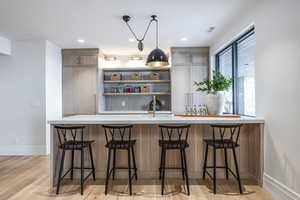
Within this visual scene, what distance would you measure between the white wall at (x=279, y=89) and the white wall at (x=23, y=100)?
13.9 feet

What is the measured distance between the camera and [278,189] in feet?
8.02

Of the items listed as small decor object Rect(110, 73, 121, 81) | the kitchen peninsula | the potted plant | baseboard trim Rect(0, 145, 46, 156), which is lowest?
baseboard trim Rect(0, 145, 46, 156)

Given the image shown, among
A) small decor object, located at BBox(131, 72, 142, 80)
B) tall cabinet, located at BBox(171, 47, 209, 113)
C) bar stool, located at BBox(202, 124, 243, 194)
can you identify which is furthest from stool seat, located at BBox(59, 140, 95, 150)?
small decor object, located at BBox(131, 72, 142, 80)

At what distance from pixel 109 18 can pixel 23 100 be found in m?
2.81

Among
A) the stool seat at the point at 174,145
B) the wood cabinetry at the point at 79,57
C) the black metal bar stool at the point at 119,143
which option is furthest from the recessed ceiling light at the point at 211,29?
the wood cabinetry at the point at 79,57

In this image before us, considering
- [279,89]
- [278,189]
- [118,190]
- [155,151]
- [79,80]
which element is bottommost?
[118,190]

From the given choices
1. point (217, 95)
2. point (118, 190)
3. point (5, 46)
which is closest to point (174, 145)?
point (118, 190)

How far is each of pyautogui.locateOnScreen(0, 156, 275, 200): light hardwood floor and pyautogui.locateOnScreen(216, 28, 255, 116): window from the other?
1.24m

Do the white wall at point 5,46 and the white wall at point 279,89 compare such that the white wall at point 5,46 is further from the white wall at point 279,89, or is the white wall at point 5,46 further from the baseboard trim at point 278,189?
the baseboard trim at point 278,189

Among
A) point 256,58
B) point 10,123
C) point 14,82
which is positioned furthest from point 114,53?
point 256,58

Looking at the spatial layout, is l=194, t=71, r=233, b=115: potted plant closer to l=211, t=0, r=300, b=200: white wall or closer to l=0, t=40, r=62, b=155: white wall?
l=211, t=0, r=300, b=200: white wall

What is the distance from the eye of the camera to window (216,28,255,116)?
10.9 feet

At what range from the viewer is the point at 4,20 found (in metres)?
3.40

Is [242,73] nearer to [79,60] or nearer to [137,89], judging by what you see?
[137,89]
